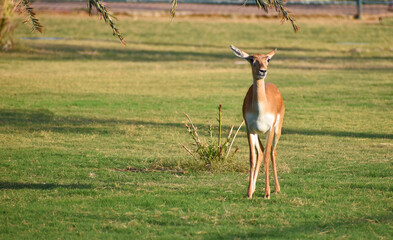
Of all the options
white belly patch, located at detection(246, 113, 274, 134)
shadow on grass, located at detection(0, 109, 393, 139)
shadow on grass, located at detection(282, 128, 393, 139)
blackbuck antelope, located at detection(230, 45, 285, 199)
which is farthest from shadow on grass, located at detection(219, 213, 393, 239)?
shadow on grass, located at detection(0, 109, 393, 139)

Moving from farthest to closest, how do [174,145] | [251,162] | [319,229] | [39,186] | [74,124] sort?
[74,124] < [174,145] < [39,186] < [251,162] < [319,229]

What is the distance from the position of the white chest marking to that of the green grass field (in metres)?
0.85

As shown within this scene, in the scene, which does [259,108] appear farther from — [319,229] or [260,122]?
[319,229]

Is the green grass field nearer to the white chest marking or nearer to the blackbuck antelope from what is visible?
the blackbuck antelope

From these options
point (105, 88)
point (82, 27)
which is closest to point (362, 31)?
point (82, 27)

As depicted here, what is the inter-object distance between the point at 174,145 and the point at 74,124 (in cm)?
273

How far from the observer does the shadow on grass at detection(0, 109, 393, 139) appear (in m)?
11.9

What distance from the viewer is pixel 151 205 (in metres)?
7.09

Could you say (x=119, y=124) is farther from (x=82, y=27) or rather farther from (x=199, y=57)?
(x=82, y=27)

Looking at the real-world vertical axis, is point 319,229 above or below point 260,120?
below

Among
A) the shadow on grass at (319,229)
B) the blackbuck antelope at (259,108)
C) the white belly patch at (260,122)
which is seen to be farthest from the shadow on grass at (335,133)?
the shadow on grass at (319,229)

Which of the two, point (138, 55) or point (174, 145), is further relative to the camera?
point (138, 55)

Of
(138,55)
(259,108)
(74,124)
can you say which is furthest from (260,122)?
(138,55)

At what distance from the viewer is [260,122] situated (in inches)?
277
